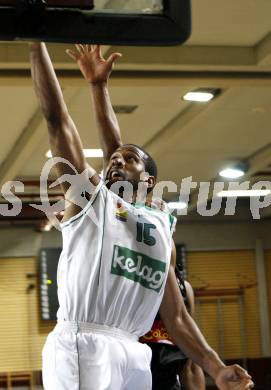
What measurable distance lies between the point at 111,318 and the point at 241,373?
1.72ft

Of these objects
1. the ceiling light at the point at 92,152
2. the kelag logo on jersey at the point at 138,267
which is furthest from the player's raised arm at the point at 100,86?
the ceiling light at the point at 92,152

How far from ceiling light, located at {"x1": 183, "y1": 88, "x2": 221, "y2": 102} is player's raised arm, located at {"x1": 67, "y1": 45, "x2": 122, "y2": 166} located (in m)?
3.82

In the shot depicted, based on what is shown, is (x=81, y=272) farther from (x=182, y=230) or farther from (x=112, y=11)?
(x=182, y=230)

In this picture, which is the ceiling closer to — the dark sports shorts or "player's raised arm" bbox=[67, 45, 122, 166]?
"player's raised arm" bbox=[67, 45, 122, 166]

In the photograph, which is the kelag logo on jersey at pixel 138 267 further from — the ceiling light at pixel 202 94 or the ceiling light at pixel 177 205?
the ceiling light at pixel 177 205

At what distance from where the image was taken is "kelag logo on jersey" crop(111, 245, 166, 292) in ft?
11.1

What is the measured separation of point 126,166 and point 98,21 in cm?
95

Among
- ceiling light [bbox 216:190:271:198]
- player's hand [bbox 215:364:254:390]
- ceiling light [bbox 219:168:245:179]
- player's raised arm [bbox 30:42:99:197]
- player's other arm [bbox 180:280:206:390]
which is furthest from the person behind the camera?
ceiling light [bbox 216:190:271:198]

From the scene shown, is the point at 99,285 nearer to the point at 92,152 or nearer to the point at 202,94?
the point at 202,94

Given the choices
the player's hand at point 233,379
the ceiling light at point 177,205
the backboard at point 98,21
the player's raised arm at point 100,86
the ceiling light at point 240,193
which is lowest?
the player's hand at point 233,379

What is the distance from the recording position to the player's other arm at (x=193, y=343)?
3350mm

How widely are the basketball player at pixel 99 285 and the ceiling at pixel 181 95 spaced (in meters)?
3.09

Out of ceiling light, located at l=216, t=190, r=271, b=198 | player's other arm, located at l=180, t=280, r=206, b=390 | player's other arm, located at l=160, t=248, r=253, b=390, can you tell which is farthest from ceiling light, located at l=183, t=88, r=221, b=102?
ceiling light, located at l=216, t=190, r=271, b=198

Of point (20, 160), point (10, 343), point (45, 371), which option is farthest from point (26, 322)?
point (45, 371)
